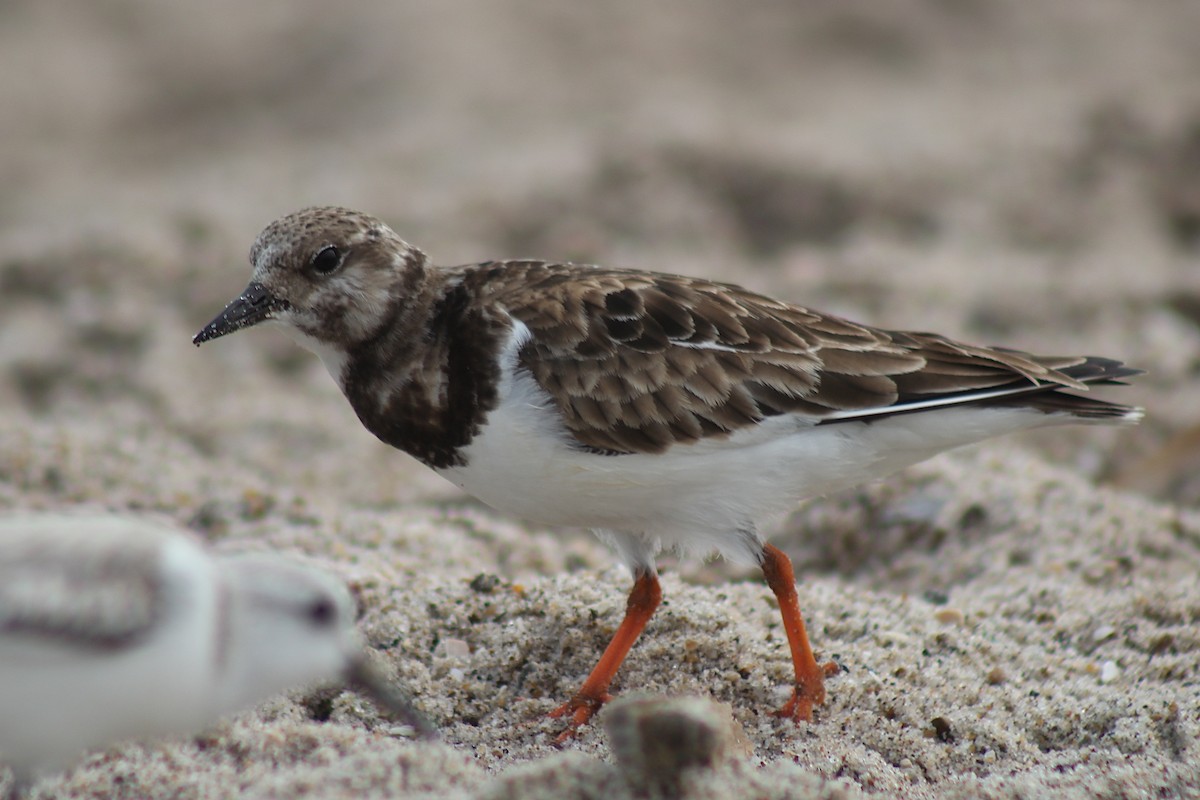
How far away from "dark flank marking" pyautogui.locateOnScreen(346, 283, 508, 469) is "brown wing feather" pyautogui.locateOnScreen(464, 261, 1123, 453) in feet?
0.36

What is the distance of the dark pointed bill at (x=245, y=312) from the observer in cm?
378

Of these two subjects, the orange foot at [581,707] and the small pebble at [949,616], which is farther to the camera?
the small pebble at [949,616]

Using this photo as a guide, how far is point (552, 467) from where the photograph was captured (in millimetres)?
3529

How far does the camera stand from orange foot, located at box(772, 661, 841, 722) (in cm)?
361

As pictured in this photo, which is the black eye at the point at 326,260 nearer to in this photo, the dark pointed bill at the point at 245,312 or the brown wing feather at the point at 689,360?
the dark pointed bill at the point at 245,312

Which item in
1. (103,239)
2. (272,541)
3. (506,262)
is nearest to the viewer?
(506,262)

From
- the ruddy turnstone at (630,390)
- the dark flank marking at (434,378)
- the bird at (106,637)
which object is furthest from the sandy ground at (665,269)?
the dark flank marking at (434,378)

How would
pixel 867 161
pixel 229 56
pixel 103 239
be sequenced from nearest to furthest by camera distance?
1. pixel 103 239
2. pixel 867 161
3. pixel 229 56

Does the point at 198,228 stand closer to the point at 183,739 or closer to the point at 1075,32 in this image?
the point at 183,739

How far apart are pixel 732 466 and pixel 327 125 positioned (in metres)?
7.45

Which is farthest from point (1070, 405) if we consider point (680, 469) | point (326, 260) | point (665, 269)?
point (665, 269)

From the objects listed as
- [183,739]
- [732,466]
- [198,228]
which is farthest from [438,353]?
[198,228]

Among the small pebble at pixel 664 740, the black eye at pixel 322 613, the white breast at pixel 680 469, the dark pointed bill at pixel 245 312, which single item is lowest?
the small pebble at pixel 664 740

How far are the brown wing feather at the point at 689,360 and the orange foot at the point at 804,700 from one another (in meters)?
0.79
